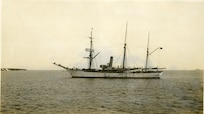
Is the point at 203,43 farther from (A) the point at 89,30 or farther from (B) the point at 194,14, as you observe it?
(A) the point at 89,30

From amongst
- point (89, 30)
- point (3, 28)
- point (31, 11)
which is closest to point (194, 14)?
point (89, 30)

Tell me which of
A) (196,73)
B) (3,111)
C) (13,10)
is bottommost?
(3,111)

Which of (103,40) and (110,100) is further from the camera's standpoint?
(110,100)

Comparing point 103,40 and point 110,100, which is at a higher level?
point 103,40

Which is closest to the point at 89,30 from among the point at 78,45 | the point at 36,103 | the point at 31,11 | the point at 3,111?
the point at 78,45

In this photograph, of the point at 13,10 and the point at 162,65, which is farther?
the point at 162,65

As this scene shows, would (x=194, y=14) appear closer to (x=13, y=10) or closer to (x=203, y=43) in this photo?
(x=203, y=43)

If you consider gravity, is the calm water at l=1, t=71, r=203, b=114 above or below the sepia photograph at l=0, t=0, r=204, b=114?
below

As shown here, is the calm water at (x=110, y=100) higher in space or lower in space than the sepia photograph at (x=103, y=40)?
lower

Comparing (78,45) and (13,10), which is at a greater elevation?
(13,10)
